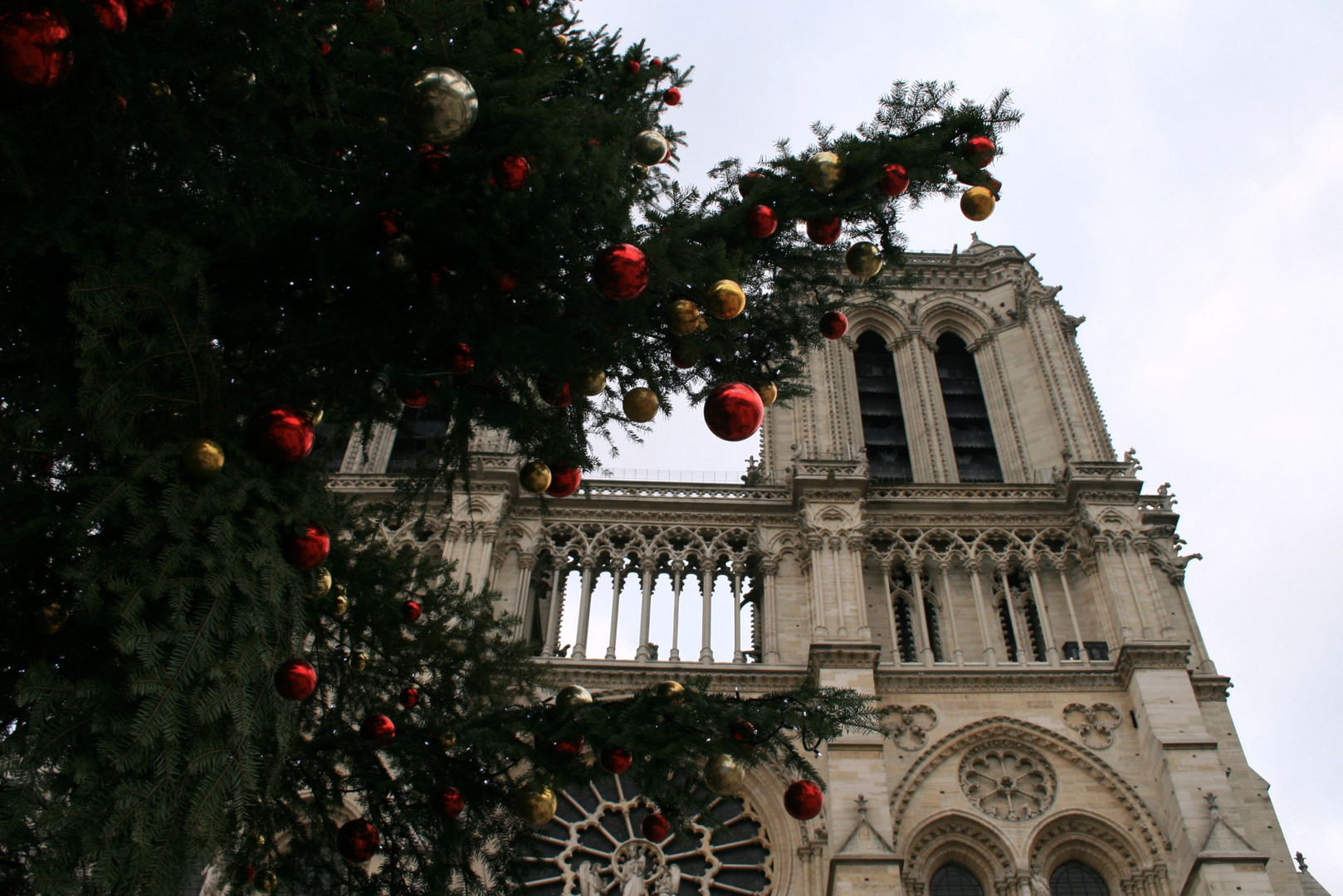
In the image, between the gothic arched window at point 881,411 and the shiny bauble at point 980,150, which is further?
the gothic arched window at point 881,411

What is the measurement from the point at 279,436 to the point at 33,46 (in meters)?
1.55

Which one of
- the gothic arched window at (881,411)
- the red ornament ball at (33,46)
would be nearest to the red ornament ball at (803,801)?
the red ornament ball at (33,46)

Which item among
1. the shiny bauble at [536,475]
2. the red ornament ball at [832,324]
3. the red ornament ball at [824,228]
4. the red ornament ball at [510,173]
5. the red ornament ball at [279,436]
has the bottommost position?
the red ornament ball at [279,436]

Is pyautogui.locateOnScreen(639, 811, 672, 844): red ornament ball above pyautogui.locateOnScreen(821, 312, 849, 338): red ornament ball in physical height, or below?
below

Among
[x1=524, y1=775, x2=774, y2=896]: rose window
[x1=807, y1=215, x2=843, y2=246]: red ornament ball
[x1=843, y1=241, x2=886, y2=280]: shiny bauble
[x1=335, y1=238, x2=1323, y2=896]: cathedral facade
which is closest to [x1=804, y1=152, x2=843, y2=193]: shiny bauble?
[x1=807, y1=215, x2=843, y2=246]: red ornament ball

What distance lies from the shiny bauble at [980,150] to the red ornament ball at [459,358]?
2880mm

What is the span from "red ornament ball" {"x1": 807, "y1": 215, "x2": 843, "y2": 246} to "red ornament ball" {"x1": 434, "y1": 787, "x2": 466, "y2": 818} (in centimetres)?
342

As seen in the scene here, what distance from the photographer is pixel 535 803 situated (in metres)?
5.41

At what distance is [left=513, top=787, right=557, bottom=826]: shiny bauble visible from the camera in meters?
5.37

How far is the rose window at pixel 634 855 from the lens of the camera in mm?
13953

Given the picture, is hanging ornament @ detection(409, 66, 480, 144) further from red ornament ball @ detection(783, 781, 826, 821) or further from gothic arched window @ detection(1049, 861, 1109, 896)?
gothic arched window @ detection(1049, 861, 1109, 896)

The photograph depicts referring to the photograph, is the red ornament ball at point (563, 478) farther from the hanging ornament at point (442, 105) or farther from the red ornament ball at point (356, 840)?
the hanging ornament at point (442, 105)

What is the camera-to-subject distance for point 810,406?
65.4ft

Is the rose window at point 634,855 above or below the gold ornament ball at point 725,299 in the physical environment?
above
